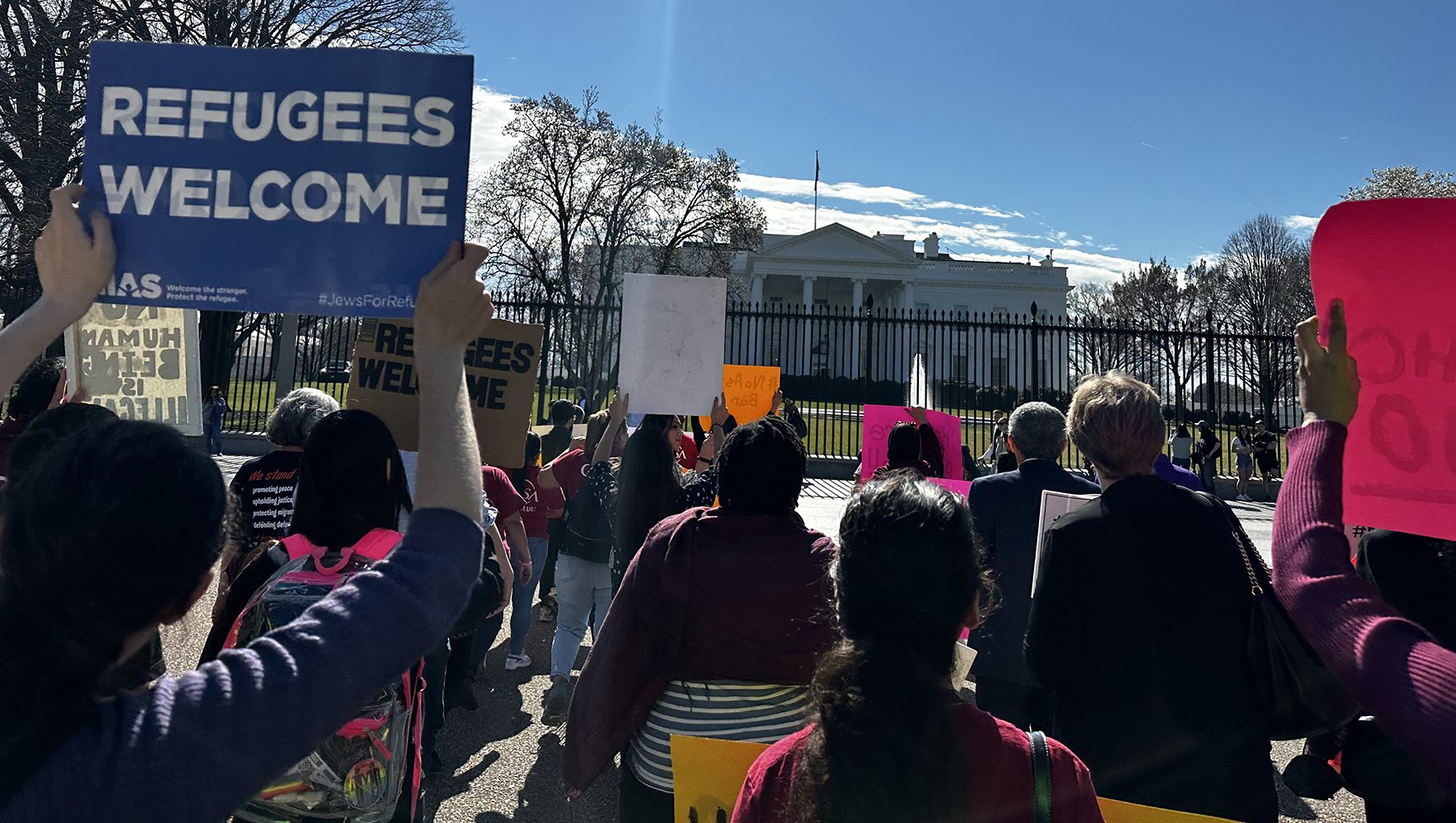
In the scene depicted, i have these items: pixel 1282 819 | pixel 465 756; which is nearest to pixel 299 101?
pixel 465 756

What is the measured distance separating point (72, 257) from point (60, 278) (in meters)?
0.08

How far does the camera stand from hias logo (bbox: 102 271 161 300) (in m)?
1.85

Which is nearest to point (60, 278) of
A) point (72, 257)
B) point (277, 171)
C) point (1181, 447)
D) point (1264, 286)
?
point (72, 257)

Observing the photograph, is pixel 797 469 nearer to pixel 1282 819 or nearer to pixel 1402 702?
pixel 1402 702

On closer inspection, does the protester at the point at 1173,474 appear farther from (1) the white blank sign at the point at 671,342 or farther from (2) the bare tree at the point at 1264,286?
(2) the bare tree at the point at 1264,286

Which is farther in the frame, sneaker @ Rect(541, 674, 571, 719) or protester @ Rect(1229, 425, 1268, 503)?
protester @ Rect(1229, 425, 1268, 503)

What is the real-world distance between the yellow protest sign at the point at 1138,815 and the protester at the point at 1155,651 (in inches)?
24.3

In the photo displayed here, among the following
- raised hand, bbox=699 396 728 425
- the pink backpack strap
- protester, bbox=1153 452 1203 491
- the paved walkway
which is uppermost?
raised hand, bbox=699 396 728 425

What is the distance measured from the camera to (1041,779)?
123 centimetres

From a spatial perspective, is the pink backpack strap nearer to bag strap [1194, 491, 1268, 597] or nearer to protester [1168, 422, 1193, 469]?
bag strap [1194, 491, 1268, 597]

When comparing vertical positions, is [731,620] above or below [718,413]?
below

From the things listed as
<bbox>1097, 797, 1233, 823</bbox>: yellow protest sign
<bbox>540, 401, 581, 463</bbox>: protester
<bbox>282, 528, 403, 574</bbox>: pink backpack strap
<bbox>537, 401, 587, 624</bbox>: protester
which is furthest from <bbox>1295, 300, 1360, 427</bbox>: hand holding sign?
<bbox>540, 401, 581, 463</bbox>: protester

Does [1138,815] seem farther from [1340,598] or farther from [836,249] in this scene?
[836,249]

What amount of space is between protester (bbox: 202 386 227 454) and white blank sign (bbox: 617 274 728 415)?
596 inches
